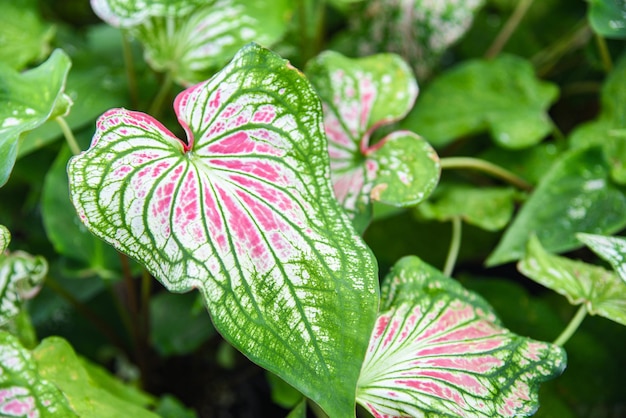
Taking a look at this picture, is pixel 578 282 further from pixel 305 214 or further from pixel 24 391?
pixel 24 391

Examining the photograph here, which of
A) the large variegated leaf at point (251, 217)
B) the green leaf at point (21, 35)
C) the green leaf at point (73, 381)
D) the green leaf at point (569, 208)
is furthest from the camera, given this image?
the green leaf at point (21, 35)

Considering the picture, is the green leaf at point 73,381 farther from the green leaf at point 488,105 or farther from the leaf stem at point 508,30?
the leaf stem at point 508,30

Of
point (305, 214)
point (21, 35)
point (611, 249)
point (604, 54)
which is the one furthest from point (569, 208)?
point (21, 35)

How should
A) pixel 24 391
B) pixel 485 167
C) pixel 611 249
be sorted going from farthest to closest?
pixel 485 167
pixel 611 249
pixel 24 391

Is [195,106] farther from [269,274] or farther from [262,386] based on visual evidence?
[262,386]

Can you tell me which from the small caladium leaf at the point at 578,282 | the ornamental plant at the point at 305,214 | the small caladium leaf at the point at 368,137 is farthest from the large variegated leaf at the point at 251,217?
the small caladium leaf at the point at 578,282

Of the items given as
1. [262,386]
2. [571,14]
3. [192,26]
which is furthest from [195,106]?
[571,14]

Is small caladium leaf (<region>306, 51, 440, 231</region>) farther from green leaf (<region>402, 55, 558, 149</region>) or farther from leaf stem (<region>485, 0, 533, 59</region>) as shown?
leaf stem (<region>485, 0, 533, 59</region>)

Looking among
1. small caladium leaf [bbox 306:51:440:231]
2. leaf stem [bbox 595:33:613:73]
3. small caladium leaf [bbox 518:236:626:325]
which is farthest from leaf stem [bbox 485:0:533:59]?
small caladium leaf [bbox 518:236:626:325]
